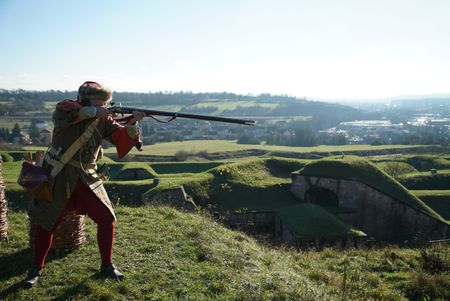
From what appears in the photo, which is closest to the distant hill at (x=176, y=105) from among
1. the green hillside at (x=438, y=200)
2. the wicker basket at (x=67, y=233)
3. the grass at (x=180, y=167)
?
the grass at (x=180, y=167)

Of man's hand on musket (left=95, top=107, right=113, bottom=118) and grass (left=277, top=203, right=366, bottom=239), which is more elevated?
man's hand on musket (left=95, top=107, right=113, bottom=118)

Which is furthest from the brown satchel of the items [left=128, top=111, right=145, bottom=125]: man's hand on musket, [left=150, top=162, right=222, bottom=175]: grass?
[left=150, top=162, right=222, bottom=175]: grass

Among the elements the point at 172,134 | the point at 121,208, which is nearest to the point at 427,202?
the point at 121,208

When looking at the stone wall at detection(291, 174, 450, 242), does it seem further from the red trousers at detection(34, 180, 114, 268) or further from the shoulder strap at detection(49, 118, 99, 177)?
the shoulder strap at detection(49, 118, 99, 177)

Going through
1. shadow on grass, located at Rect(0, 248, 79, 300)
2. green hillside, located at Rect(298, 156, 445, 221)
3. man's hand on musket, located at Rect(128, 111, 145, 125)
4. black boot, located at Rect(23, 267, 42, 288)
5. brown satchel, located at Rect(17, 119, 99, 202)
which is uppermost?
man's hand on musket, located at Rect(128, 111, 145, 125)

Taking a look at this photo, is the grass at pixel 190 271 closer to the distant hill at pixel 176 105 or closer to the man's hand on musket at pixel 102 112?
the man's hand on musket at pixel 102 112

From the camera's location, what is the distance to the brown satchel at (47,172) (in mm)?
5207

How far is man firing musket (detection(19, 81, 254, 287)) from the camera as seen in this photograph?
17.4 ft

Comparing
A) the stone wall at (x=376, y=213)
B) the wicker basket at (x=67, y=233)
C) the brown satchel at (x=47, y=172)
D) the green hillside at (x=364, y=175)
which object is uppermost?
the brown satchel at (x=47, y=172)

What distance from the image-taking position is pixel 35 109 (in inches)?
4018

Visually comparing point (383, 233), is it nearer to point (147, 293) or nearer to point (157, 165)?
point (147, 293)

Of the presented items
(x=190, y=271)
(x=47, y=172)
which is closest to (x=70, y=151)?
(x=47, y=172)

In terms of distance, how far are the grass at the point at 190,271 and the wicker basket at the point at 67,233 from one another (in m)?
0.17

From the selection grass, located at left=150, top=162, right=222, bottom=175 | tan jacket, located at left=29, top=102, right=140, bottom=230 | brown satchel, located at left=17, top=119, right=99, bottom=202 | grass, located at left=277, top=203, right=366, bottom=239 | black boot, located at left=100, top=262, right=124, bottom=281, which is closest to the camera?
brown satchel, located at left=17, top=119, right=99, bottom=202
